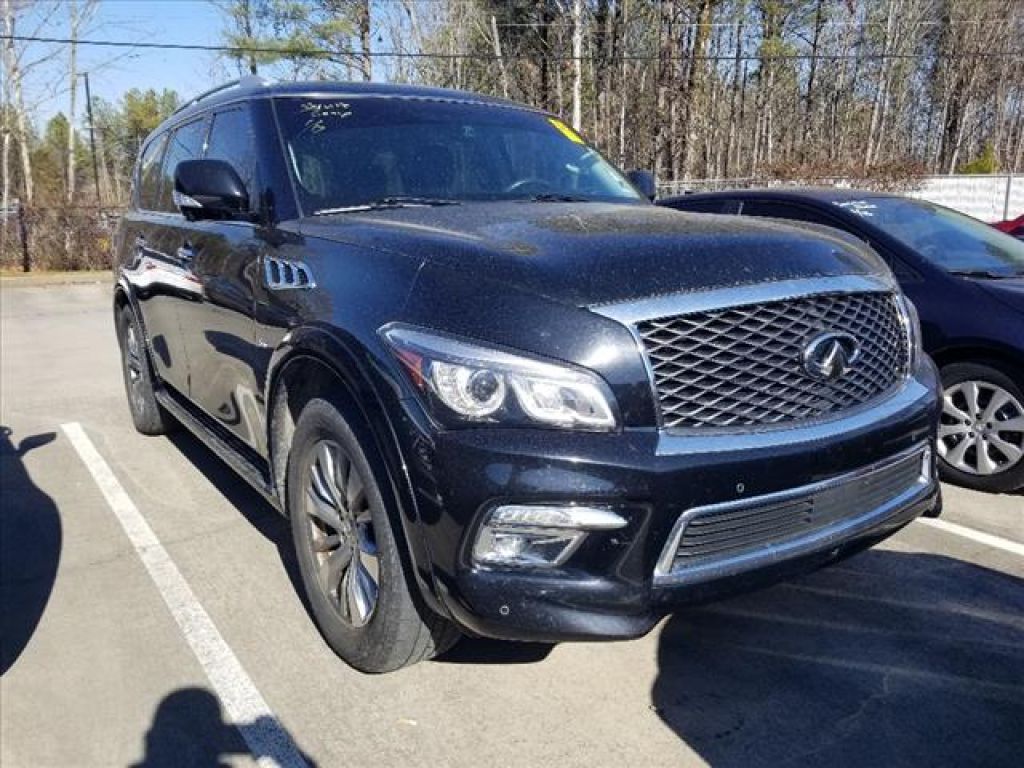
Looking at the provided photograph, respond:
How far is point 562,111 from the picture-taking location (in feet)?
98.1

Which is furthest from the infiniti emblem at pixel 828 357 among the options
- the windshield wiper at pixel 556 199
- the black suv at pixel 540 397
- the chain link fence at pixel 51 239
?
the chain link fence at pixel 51 239

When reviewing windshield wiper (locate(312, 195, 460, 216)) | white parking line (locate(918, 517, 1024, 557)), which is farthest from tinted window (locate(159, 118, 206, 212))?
white parking line (locate(918, 517, 1024, 557))

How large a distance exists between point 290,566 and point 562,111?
28.3m

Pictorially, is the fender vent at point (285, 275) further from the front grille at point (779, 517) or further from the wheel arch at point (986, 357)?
the wheel arch at point (986, 357)

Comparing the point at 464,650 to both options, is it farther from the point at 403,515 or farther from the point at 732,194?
the point at 732,194

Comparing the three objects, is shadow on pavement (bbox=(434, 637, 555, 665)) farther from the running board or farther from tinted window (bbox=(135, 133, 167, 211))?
tinted window (bbox=(135, 133, 167, 211))

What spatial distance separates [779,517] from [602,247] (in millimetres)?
920

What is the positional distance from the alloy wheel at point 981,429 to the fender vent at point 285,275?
3.45 meters

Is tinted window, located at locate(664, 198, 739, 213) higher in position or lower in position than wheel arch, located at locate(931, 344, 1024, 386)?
higher

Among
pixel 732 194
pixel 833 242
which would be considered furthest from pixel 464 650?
pixel 732 194

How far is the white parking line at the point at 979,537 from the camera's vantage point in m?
3.89

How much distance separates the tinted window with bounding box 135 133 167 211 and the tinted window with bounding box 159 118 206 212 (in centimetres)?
18

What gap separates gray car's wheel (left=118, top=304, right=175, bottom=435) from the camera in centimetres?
538

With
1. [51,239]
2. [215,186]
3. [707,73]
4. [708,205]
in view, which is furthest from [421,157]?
[707,73]
